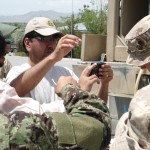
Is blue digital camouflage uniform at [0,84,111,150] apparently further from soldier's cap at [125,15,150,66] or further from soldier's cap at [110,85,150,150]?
soldier's cap at [125,15,150,66]

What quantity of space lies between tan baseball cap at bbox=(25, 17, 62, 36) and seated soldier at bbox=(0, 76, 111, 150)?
1181 mm

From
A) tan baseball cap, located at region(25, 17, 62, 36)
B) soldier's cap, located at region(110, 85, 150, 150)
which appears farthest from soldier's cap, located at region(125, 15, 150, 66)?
tan baseball cap, located at region(25, 17, 62, 36)

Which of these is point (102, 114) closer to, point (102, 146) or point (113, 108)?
point (102, 146)

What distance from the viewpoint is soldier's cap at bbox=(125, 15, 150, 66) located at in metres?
2.14

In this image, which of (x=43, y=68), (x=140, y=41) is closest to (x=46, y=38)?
(x=43, y=68)

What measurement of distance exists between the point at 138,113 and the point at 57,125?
36 centimetres

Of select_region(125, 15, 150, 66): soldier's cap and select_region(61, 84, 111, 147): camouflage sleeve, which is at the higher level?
select_region(125, 15, 150, 66): soldier's cap

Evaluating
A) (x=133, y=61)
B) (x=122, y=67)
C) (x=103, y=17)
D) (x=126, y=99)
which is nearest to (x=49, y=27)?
(x=133, y=61)

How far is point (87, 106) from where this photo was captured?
1.66 metres

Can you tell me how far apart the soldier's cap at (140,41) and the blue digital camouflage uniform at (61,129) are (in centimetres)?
57

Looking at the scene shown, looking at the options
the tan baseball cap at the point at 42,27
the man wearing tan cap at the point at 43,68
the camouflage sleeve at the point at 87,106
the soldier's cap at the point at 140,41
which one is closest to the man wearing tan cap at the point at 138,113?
the soldier's cap at the point at 140,41

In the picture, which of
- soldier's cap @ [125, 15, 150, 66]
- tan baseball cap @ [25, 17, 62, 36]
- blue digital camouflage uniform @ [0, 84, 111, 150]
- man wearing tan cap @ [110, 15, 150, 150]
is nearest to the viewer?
blue digital camouflage uniform @ [0, 84, 111, 150]

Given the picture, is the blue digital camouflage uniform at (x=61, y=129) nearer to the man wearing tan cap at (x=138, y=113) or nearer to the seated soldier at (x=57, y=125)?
the seated soldier at (x=57, y=125)

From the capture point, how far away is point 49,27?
2.95 m
